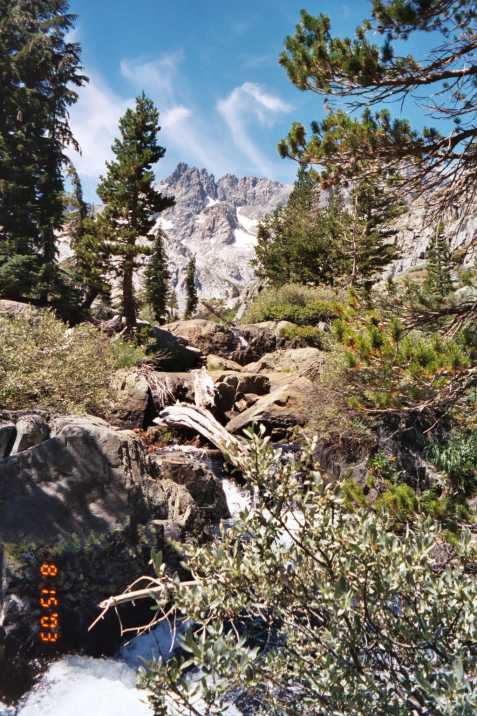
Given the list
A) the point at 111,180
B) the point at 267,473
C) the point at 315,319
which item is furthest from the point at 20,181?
the point at 267,473

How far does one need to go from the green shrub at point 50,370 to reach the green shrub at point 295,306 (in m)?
11.8

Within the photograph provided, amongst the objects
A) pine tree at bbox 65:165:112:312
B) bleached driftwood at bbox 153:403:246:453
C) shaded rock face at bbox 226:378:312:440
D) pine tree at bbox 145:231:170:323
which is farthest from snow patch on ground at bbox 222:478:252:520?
pine tree at bbox 145:231:170:323

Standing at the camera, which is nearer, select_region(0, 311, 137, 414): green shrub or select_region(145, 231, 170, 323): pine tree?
select_region(0, 311, 137, 414): green shrub

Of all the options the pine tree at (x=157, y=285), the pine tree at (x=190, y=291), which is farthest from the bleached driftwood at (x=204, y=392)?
the pine tree at (x=190, y=291)

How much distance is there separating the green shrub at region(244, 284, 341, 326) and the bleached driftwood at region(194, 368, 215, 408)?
31.9ft

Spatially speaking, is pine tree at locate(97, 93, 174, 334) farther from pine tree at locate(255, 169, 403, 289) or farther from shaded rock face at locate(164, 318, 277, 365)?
pine tree at locate(255, 169, 403, 289)

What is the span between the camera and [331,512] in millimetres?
2369

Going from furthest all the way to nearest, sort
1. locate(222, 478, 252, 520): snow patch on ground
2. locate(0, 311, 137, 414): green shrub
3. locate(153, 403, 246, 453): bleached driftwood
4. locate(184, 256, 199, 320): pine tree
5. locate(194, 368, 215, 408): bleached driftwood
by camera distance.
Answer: locate(184, 256, 199, 320): pine tree
locate(194, 368, 215, 408): bleached driftwood
locate(153, 403, 246, 453): bleached driftwood
locate(222, 478, 252, 520): snow patch on ground
locate(0, 311, 137, 414): green shrub

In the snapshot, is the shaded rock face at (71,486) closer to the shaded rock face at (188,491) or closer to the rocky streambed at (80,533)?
the rocky streambed at (80,533)

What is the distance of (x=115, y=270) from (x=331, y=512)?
54.7 ft

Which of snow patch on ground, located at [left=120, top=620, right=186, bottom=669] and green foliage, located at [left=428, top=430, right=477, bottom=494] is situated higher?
green foliage, located at [left=428, top=430, right=477, bottom=494]

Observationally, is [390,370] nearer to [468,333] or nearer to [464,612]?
[468,333]

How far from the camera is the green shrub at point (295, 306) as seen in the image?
66.5 ft

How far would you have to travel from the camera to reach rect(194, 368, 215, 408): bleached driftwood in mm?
10891
